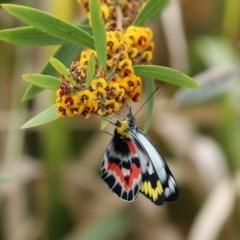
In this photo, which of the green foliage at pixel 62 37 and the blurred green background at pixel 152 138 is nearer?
the green foliage at pixel 62 37

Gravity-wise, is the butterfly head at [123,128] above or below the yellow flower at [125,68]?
below

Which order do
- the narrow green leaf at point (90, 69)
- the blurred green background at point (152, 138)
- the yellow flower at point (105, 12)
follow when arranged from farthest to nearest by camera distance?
the blurred green background at point (152, 138) → the yellow flower at point (105, 12) → the narrow green leaf at point (90, 69)

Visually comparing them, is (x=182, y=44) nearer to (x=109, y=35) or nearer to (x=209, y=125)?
(x=209, y=125)

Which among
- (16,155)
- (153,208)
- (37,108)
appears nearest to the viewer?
(16,155)

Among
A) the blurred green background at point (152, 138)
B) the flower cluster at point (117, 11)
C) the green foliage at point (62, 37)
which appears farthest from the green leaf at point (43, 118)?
the blurred green background at point (152, 138)

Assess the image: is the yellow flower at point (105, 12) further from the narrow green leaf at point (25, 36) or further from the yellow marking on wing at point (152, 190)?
the yellow marking on wing at point (152, 190)

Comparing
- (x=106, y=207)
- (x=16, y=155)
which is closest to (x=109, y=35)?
(x=16, y=155)

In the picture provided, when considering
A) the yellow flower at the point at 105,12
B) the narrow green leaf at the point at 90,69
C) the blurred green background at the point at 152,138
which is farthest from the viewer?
the blurred green background at the point at 152,138

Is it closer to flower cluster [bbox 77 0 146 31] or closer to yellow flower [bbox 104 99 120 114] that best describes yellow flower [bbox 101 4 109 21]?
flower cluster [bbox 77 0 146 31]
